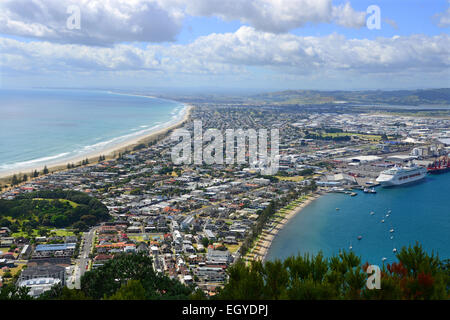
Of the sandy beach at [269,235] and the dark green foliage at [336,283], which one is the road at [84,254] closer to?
the sandy beach at [269,235]

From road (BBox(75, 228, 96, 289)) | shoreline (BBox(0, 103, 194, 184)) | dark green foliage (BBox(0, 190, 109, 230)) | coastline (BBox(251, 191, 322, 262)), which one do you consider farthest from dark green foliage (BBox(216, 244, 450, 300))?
shoreline (BBox(0, 103, 194, 184))

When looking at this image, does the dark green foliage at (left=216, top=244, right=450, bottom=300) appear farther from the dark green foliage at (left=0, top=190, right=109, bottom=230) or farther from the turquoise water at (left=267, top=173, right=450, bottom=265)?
the dark green foliage at (left=0, top=190, right=109, bottom=230)

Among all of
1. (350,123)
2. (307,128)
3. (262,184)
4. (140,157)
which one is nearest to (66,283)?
(262,184)

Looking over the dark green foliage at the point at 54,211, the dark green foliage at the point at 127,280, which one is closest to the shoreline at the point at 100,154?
the dark green foliage at the point at 54,211

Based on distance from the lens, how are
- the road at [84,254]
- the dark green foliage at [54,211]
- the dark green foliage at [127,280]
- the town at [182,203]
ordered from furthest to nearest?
the dark green foliage at [54,211] < the town at [182,203] < the road at [84,254] < the dark green foliage at [127,280]

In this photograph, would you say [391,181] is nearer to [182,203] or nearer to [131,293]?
[182,203]

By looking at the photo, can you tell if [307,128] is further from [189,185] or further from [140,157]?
[189,185]
